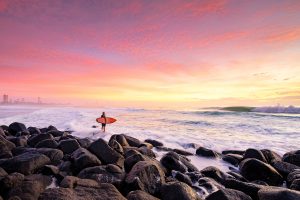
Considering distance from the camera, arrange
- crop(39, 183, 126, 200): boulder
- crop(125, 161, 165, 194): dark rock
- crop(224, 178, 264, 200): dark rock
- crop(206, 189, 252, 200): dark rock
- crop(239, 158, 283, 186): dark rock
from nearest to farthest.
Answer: crop(39, 183, 126, 200): boulder < crop(206, 189, 252, 200): dark rock < crop(125, 161, 165, 194): dark rock < crop(224, 178, 264, 200): dark rock < crop(239, 158, 283, 186): dark rock

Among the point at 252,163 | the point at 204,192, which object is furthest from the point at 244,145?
the point at 204,192

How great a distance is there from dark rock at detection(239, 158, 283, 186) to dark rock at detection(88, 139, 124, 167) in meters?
2.97

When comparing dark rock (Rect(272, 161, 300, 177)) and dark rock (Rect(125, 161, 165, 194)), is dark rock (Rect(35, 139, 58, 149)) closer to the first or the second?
dark rock (Rect(125, 161, 165, 194))

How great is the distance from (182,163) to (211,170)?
691mm

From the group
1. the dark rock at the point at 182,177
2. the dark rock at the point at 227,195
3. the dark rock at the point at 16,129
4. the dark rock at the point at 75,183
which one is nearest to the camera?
the dark rock at the point at 227,195

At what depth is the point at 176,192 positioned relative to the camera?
4152 millimetres

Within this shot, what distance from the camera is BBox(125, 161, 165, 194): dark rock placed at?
14.6ft

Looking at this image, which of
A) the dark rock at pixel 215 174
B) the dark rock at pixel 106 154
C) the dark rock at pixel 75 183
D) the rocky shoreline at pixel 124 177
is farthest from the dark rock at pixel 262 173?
the dark rock at pixel 75 183

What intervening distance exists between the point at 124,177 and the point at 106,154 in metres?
1.25

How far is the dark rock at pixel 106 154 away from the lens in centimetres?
583

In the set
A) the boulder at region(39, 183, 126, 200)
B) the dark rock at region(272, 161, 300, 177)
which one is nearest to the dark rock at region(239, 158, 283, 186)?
the dark rock at region(272, 161, 300, 177)

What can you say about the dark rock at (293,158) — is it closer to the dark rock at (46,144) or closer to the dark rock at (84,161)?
the dark rock at (84,161)

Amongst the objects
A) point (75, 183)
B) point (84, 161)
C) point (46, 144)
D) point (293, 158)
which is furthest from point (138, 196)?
point (293, 158)

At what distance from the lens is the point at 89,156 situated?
556cm
